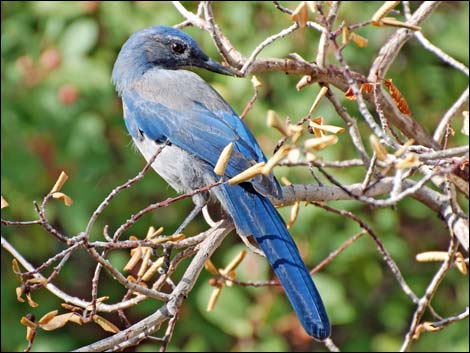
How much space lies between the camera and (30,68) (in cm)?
481

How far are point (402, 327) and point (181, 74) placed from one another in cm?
188

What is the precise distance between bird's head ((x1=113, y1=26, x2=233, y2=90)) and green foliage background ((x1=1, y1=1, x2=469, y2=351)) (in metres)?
0.27

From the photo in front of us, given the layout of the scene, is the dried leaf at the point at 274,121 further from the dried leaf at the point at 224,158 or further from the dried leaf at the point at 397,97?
the dried leaf at the point at 397,97

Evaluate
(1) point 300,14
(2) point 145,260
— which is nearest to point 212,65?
(2) point 145,260

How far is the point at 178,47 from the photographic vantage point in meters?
4.46

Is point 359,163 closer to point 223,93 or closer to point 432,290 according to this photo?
point 432,290

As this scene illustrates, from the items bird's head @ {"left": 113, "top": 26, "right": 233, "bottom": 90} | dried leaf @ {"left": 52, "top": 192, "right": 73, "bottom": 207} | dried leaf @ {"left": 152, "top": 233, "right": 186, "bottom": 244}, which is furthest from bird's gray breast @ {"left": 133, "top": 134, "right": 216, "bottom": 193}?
dried leaf @ {"left": 52, "top": 192, "right": 73, "bottom": 207}

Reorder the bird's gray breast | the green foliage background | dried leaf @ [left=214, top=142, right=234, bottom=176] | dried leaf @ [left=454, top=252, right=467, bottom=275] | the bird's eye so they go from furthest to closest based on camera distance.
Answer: the green foliage background < the bird's eye < the bird's gray breast < dried leaf @ [left=454, top=252, right=467, bottom=275] < dried leaf @ [left=214, top=142, right=234, bottom=176]

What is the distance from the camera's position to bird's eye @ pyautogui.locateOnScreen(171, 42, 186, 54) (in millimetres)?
4427

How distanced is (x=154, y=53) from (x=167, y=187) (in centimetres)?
73

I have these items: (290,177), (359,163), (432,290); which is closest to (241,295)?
(290,177)

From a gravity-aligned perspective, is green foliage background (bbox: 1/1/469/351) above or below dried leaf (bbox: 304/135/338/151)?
below

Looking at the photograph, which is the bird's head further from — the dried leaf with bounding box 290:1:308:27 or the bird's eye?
the dried leaf with bounding box 290:1:308:27

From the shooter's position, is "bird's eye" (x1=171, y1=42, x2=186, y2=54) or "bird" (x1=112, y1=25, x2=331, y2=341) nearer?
"bird" (x1=112, y1=25, x2=331, y2=341)
